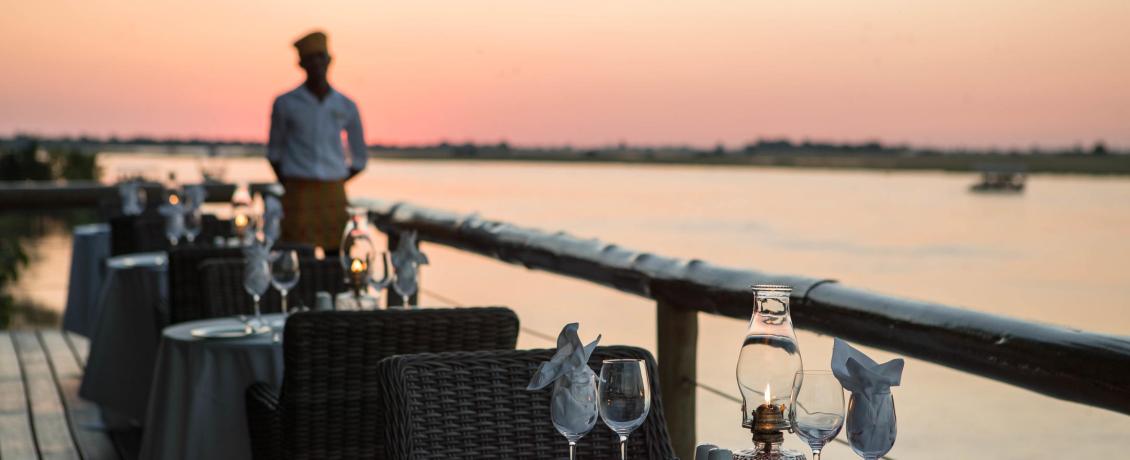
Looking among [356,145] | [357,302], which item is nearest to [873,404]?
[357,302]

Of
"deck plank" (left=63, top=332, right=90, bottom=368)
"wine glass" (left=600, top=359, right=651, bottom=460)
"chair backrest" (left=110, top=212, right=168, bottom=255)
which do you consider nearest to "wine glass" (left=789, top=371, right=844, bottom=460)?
"wine glass" (left=600, top=359, right=651, bottom=460)

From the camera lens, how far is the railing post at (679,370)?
3332mm

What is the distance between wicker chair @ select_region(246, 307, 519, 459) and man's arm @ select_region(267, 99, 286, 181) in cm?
303

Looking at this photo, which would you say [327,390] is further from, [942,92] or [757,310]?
[942,92]

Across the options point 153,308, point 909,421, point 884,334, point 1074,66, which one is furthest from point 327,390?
point 1074,66

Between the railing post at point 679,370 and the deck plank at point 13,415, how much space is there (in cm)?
249

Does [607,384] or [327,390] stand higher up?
[607,384]

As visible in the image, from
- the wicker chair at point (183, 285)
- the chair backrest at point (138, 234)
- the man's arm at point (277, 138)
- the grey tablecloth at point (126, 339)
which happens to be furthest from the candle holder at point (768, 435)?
the chair backrest at point (138, 234)

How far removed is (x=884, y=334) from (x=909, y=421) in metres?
28.0

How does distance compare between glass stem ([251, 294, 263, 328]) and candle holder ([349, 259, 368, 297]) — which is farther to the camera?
glass stem ([251, 294, 263, 328])

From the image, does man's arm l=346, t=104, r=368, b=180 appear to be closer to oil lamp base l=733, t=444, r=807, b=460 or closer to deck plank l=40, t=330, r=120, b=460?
deck plank l=40, t=330, r=120, b=460

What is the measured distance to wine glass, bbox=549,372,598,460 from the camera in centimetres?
161

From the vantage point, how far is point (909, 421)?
2919cm

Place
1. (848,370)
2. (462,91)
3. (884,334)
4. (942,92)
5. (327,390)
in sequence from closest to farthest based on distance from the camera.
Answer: (848,370) < (884,334) < (327,390) < (462,91) < (942,92)
